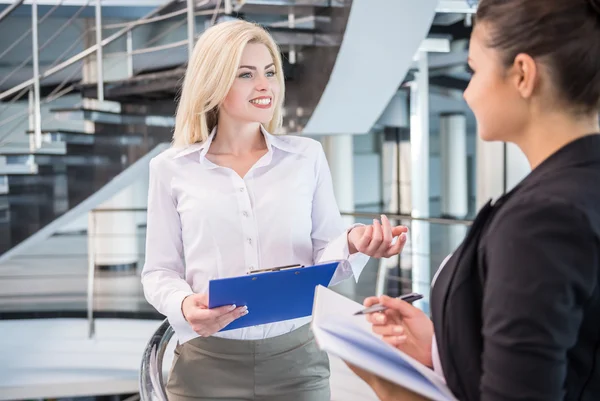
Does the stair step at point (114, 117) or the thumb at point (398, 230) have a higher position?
the stair step at point (114, 117)

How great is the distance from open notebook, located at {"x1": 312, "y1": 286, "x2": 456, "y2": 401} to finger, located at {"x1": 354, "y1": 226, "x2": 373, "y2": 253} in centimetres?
46

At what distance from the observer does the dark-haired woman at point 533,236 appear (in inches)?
23.4

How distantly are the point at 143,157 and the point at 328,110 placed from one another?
114 centimetres

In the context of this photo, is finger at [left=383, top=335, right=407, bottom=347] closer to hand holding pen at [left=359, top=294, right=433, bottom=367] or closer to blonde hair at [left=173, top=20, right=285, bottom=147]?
hand holding pen at [left=359, top=294, right=433, bottom=367]

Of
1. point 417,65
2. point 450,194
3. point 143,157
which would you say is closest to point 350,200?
point 417,65

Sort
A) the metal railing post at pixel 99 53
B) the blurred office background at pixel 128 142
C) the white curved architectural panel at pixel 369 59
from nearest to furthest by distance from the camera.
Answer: the white curved architectural panel at pixel 369 59, the blurred office background at pixel 128 142, the metal railing post at pixel 99 53

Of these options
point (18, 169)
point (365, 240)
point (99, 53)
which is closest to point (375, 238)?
point (365, 240)

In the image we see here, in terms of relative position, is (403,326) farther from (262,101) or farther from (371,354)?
(262,101)

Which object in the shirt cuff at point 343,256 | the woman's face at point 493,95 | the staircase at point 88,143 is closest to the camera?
the woman's face at point 493,95

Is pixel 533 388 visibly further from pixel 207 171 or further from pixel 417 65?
pixel 417 65

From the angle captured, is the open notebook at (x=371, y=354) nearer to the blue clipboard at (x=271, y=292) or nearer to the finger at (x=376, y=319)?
the finger at (x=376, y=319)

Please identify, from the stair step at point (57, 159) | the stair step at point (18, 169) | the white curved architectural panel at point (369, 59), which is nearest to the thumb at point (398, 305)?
the white curved architectural panel at point (369, 59)

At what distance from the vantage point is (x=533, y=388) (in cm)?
60

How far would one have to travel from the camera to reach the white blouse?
131 cm
